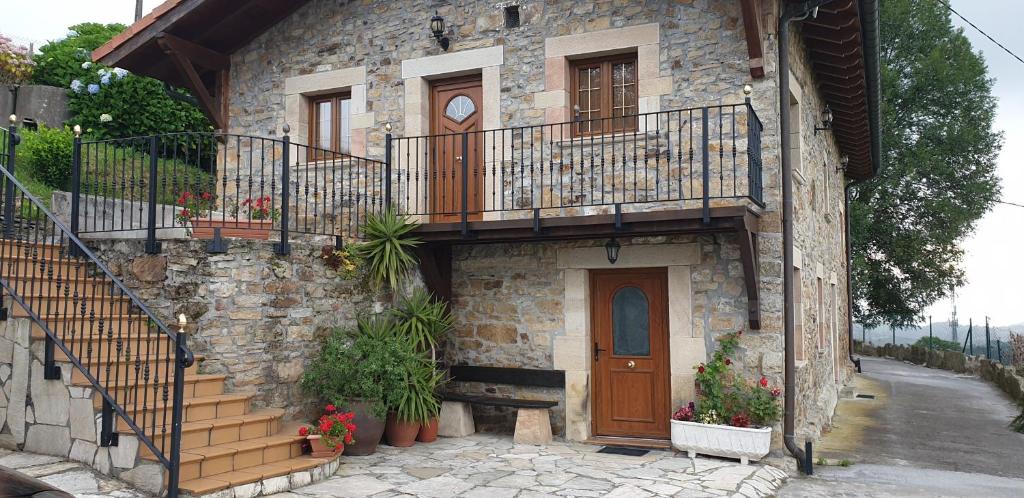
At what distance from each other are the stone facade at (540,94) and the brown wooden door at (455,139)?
0.20 metres

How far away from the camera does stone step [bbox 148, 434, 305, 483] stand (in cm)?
536

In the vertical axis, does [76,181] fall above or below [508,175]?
below

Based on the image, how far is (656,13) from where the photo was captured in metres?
7.82

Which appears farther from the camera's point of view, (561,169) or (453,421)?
(453,421)

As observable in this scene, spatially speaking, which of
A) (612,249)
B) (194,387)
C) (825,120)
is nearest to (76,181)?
(194,387)

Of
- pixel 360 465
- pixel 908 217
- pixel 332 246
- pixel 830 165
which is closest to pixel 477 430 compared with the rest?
pixel 360 465

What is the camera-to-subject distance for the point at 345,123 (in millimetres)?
9531

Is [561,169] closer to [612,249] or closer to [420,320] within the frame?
[612,249]

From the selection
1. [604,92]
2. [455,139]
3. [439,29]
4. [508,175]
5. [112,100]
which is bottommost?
[508,175]

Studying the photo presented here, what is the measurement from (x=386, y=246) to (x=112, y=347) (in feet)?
8.62

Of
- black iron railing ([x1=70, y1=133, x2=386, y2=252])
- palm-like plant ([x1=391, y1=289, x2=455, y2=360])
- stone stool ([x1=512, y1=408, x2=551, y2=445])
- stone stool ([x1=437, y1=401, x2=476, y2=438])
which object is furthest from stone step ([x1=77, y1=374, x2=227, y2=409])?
stone stool ([x1=512, y1=408, x2=551, y2=445])

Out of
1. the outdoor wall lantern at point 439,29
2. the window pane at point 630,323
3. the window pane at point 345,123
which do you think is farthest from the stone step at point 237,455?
the outdoor wall lantern at point 439,29

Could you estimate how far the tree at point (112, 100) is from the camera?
12.3 metres

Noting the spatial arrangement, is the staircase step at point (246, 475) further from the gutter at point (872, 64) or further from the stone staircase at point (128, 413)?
the gutter at point (872, 64)
